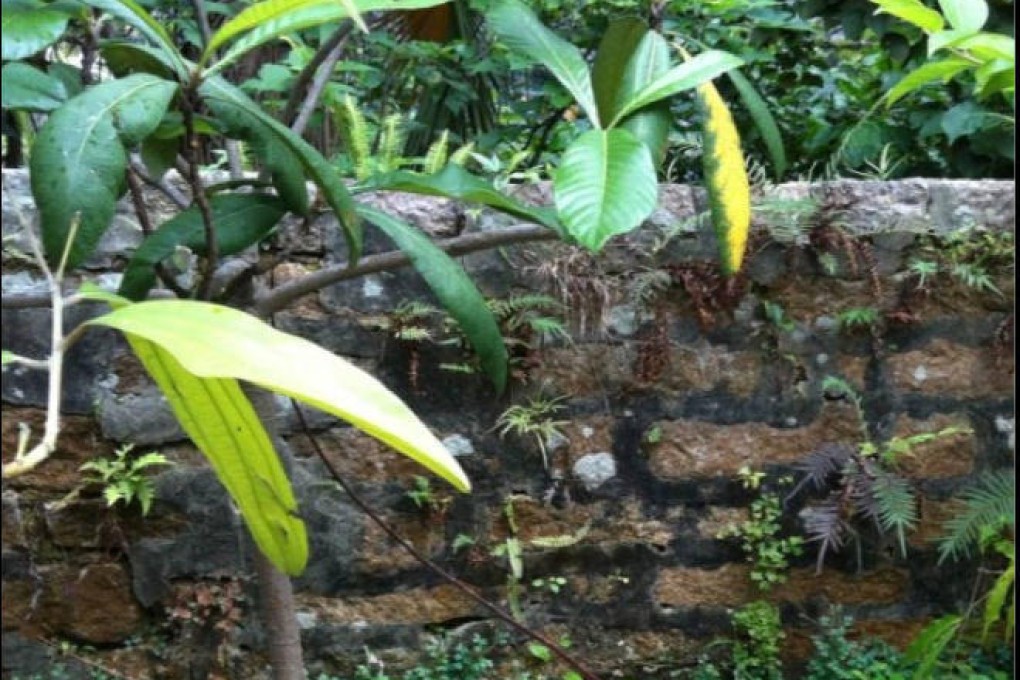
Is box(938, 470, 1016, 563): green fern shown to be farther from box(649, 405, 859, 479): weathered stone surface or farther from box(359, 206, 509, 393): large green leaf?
box(359, 206, 509, 393): large green leaf

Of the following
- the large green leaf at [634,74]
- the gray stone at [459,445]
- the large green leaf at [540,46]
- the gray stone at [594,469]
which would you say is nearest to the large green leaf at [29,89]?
the large green leaf at [540,46]

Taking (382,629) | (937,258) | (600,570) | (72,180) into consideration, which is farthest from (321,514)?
(937,258)

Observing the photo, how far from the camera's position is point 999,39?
1.48m

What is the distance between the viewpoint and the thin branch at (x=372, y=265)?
1923mm

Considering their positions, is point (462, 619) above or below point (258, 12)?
below

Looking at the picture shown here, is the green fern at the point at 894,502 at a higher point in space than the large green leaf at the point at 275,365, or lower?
lower

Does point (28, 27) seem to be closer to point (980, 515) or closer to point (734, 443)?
point (734, 443)

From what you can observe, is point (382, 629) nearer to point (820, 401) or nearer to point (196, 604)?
point (196, 604)

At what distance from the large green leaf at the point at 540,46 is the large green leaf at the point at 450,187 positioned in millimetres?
224

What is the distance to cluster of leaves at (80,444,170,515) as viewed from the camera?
270 cm

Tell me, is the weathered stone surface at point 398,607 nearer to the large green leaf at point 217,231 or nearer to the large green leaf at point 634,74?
the large green leaf at point 217,231

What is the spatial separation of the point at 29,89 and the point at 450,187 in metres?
0.65

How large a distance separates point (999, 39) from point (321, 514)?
198 cm

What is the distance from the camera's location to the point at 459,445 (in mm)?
2945
